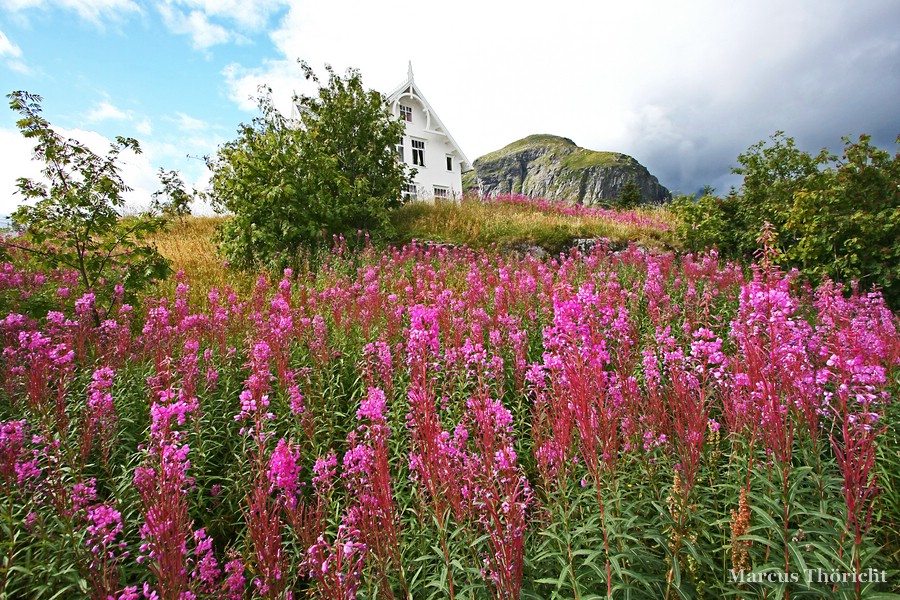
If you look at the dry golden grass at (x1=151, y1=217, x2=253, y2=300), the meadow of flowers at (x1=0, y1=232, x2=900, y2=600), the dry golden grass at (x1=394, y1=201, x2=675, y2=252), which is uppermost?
the dry golden grass at (x1=394, y1=201, x2=675, y2=252)

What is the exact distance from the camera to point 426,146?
32844mm

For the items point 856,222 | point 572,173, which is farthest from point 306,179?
point 572,173

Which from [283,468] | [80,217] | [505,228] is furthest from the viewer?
[505,228]

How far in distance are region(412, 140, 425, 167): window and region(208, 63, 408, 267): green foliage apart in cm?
1830

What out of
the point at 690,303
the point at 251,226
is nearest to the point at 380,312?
the point at 690,303

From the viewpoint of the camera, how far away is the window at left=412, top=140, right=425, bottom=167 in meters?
32.1

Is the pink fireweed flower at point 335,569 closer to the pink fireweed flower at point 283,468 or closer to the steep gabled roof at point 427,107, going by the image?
the pink fireweed flower at point 283,468

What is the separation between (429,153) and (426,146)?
0.58m

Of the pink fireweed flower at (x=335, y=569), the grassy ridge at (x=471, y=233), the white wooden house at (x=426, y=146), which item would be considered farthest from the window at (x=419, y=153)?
the pink fireweed flower at (x=335, y=569)

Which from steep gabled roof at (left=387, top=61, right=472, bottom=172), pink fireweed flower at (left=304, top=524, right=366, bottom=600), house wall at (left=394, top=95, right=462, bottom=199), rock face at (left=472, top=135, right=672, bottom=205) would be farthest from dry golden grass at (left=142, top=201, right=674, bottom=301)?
rock face at (left=472, top=135, right=672, bottom=205)

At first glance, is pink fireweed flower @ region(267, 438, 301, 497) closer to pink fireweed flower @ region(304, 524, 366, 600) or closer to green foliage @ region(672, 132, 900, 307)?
pink fireweed flower @ region(304, 524, 366, 600)

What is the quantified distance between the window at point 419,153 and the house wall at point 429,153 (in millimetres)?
279

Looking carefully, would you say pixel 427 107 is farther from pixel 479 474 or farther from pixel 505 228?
pixel 479 474

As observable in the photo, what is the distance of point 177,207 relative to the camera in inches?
241
